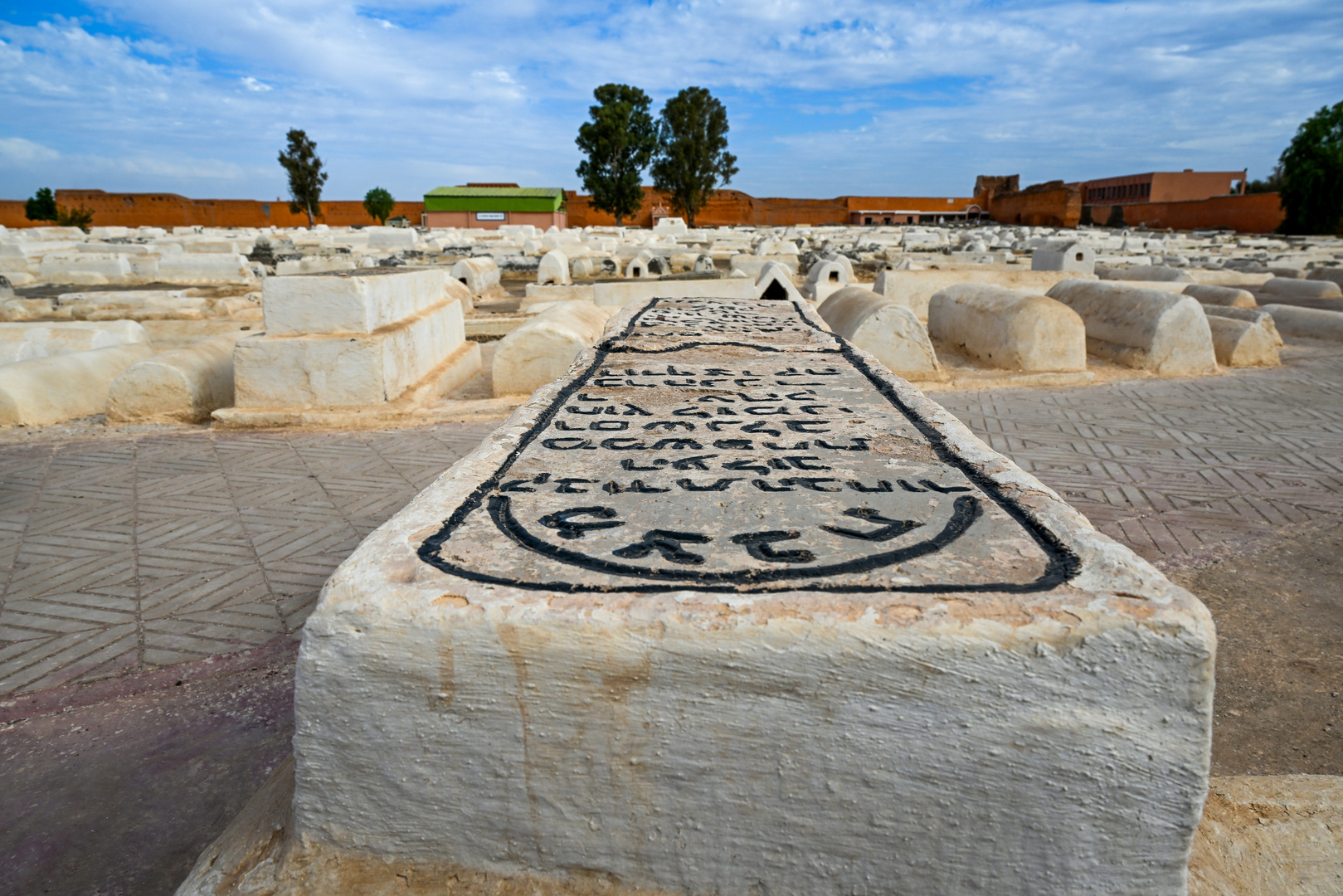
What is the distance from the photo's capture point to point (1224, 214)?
27344mm

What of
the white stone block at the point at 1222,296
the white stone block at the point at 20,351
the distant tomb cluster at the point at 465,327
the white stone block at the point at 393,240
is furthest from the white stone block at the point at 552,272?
the white stone block at the point at 1222,296

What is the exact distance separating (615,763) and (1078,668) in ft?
2.10

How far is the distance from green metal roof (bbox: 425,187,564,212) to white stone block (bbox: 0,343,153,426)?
2846 cm

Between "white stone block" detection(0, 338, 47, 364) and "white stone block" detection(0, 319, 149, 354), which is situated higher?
"white stone block" detection(0, 319, 149, 354)

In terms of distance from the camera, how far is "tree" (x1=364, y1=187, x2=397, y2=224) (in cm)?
3888

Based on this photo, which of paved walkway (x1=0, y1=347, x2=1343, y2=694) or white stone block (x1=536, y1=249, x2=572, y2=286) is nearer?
paved walkway (x1=0, y1=347, x2=1343, y2=694)

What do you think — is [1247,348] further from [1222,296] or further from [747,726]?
[747,726]

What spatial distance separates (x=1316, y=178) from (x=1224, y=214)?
9.92 feet

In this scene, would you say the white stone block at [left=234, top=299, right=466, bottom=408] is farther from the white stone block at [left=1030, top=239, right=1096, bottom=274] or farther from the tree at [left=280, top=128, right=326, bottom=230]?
the tree at [left=280, top=128, right=326, bottom=230]

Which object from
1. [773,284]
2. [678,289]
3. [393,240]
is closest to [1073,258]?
[773,284]

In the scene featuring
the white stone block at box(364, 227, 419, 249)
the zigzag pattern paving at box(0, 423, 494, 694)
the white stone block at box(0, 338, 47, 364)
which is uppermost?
the white stone block at box(364, 227, 419, 249)

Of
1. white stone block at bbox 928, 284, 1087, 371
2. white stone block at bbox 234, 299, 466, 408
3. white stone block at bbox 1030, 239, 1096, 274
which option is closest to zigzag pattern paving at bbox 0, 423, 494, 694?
white stone block at bbox 234, 299, 466, 408

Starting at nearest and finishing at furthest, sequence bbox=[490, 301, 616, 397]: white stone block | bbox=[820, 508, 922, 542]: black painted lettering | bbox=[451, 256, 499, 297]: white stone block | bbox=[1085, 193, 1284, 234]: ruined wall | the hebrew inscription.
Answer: the hebrew inscription
bbox=[820, 508, 922, 542]: black painted lettering
bbox=[490, 301, 616, 397]: white stone block
bbox=[451, 256, 499, 297]: white stone block
bbox=[1085, 193, 1284, 234]: ruined wall

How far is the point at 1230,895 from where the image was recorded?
3.98 ft
